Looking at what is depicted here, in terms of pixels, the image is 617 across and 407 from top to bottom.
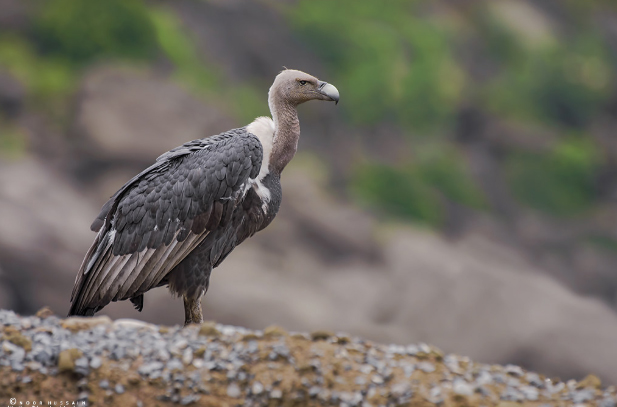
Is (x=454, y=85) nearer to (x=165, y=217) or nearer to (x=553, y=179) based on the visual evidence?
(x=553, y=179)

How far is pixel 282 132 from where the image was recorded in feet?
23.8

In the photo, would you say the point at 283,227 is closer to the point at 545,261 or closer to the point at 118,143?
the point at 118,143

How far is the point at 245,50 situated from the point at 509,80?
943cm

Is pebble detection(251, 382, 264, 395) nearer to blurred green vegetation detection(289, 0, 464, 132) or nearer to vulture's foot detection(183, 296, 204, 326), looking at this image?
vulture's foot detection(183, 296, 204, 326)

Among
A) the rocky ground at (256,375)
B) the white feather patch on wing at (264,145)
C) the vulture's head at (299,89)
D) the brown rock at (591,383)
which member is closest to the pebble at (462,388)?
the rocky ground at (256,375)

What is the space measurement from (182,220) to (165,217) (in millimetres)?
166

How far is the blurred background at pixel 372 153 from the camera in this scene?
56.0ft

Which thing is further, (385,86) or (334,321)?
(385,86)

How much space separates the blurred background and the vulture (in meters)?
8.63

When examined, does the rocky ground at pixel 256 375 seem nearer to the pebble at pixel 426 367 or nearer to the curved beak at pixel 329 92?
the pebble at pixel 426 367

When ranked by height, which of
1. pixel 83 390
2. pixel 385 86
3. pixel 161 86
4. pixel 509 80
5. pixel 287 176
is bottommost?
pixel 83 390

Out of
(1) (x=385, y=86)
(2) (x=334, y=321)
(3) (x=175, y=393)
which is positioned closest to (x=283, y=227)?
(2) (x=334, y=321)

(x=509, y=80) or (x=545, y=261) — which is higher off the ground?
(x=509, y=80)

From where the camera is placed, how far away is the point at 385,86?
24.4 meters
